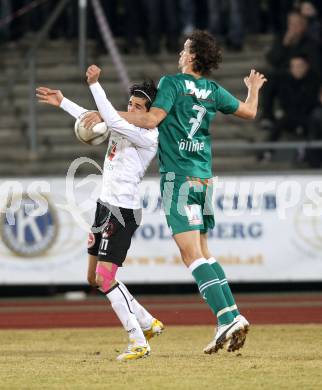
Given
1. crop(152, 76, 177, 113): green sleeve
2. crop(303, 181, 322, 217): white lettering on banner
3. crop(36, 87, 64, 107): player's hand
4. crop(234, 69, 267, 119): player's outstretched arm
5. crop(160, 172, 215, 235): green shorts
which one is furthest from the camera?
crop(303, 181, 322, 217): white lettering on banner

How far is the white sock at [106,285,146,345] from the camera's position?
Result: 325 inches

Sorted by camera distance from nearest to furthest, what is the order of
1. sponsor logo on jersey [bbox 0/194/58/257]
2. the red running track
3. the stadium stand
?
the red running track < sponsor logo on jersey [bbox 0/194/58/257] < the stadium stand

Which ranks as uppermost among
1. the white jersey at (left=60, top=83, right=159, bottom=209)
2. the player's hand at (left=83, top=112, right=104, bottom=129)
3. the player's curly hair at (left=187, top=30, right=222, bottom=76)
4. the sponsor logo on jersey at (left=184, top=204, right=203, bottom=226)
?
the player's curly hair at (left=187, top=30, right=222, bottom=76)

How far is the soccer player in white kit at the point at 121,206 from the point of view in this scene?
8.28 metres

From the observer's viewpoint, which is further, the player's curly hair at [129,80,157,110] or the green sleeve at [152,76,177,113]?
the player's curly hair at [129,80,157,110]

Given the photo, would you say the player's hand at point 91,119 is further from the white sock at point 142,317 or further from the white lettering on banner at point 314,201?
the white lettering on banner at point 314,201

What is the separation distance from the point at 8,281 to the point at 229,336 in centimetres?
710

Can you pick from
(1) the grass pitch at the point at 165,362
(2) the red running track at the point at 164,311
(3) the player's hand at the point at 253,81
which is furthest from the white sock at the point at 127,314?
(2) the red running track at the point at 164,311

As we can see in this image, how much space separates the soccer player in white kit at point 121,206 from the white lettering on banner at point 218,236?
5932 millimetres

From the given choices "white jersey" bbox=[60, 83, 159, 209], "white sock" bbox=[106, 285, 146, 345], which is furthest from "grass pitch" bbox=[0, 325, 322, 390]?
"white jersey" bbox=[60, 83, 159, 209]

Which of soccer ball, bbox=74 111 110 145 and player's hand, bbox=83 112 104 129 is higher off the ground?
player's hand, bbox=83 112 104 129

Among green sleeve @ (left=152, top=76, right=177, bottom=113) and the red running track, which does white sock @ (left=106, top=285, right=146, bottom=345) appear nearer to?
green sleeve @ (left=152, top=76, right=177, bottom=113)

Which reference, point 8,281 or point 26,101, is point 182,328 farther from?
point 26,101

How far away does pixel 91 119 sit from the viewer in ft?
27.1
